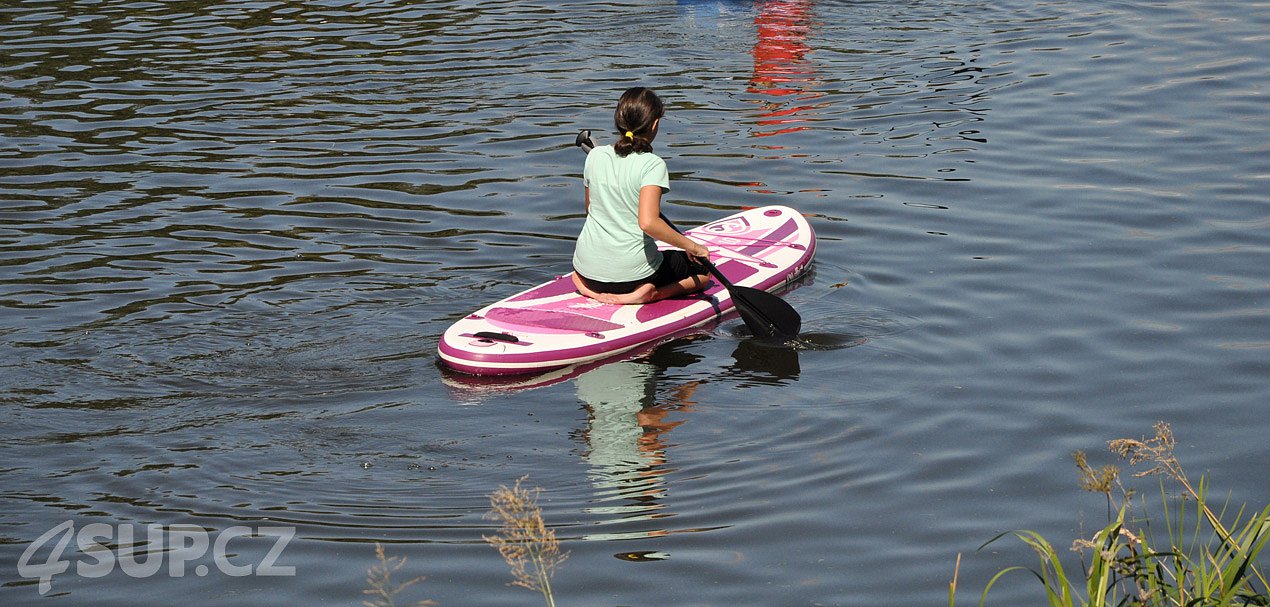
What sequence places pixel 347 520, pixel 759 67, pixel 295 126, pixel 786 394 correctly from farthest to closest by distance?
pixel 759 67
pixel 295 126
pixel 786 394
pixel 347 520

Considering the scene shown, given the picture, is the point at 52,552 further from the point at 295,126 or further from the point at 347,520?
the point at 295,126

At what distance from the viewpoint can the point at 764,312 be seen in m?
7.48

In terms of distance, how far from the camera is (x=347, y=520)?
17.4 feet

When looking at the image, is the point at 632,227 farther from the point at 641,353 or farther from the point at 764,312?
the point at 764,312

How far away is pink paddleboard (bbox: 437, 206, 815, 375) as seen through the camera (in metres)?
6.99

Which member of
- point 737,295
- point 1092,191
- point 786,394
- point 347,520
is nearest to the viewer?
point 347,520

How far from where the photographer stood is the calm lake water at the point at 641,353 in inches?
206

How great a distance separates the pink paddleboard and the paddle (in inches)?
9.9

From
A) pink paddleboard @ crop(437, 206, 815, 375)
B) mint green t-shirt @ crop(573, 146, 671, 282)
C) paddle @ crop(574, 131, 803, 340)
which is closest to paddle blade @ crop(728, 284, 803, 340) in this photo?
paddle @ crop(574, 131, 803, 340)

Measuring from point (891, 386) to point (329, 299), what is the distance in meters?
3.23

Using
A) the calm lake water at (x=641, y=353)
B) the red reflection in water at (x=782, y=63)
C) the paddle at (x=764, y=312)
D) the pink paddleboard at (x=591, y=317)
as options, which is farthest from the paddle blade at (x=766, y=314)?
the red reflection in water at (x=782, y=63)

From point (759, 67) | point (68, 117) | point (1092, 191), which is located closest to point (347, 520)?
point (1092, 191)

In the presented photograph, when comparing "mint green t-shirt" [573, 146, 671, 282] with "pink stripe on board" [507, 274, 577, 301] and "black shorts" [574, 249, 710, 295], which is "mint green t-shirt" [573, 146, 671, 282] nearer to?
"black shorts" [574, 249, 710, 295]

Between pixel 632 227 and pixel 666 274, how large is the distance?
45cm
